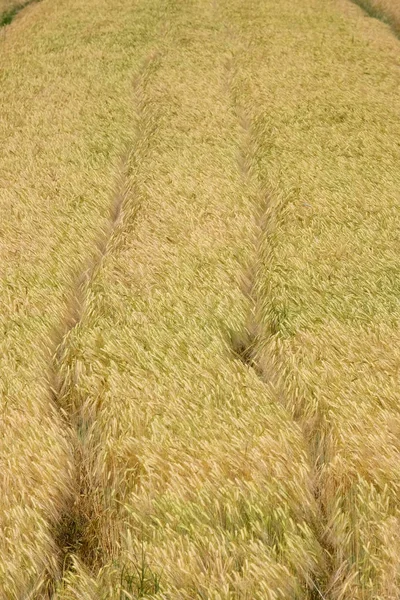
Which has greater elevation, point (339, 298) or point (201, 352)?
point (339, 298)

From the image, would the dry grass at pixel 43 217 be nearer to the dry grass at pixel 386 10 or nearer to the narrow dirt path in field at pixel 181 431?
the narrow dirt path in field at pixel 181 431

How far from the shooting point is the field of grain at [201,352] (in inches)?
126

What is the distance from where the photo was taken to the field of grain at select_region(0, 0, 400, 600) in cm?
321

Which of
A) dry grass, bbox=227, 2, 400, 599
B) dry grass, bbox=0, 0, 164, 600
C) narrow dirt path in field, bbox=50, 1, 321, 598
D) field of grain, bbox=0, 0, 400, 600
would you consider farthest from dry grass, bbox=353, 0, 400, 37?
narrow dirt path in field, bbox=50, 1, 321, 598

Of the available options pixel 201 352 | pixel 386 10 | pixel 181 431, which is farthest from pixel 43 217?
pixel 386 10

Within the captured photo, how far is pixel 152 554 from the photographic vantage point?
123 inches

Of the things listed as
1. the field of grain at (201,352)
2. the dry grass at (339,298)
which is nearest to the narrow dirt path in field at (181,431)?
the field of grain at (201,352)

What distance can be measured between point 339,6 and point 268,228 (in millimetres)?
18050

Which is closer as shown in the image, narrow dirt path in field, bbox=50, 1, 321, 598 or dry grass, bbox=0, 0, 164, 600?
narrow dirt path in field, bbox=50, 1, 321, 598

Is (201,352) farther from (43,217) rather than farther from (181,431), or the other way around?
(43,217)

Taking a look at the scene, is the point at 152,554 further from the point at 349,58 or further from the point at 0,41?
the point at 0,41

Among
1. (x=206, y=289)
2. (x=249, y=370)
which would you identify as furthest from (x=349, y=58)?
(x=249, y=370)

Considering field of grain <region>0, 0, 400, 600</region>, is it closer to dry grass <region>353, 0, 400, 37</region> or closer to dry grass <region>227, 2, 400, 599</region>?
dry grass <region>227, 2, 400, 599</region>

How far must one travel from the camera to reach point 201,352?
474 cm
